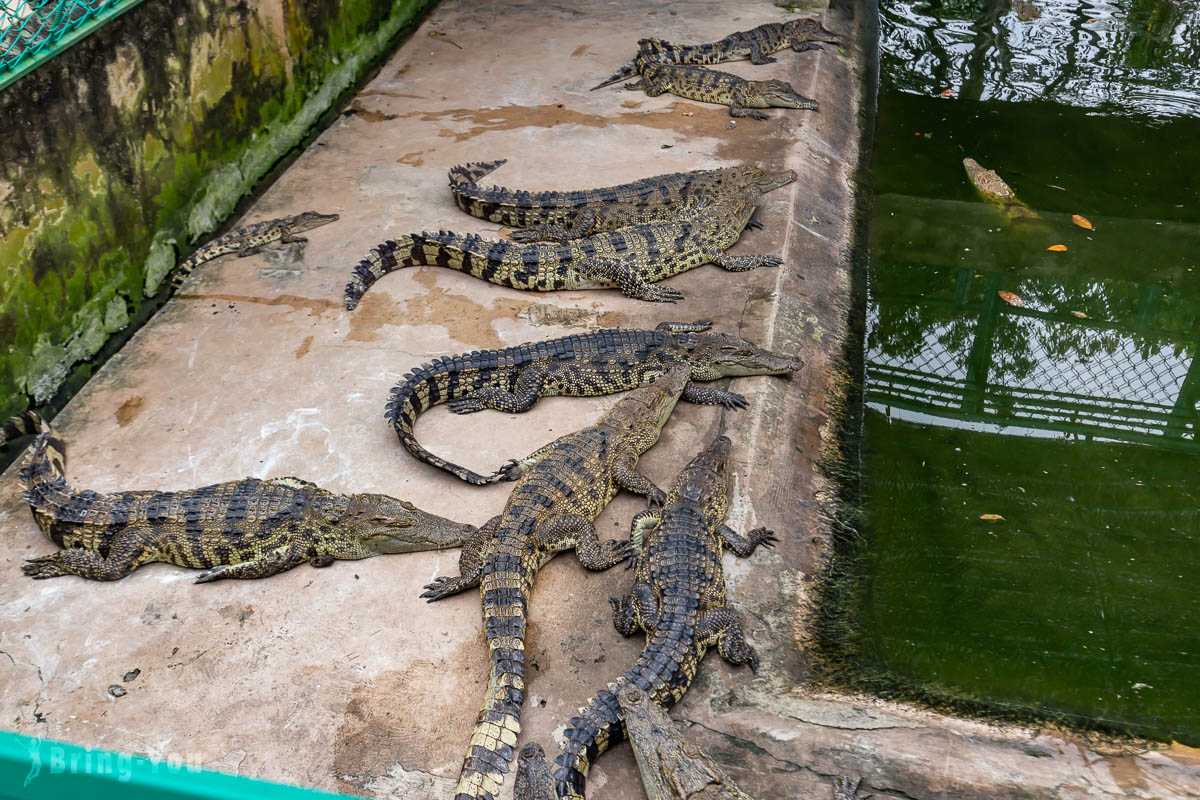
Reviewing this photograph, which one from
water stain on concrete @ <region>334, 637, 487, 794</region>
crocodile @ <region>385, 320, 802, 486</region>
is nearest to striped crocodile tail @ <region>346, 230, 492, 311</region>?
crocodile @ <region>385, 320, 802, 486</region>

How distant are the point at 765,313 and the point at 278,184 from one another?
3650 millimetres

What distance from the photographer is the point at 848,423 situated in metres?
5.50

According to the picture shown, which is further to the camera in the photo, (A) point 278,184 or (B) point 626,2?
(B) point 626,2

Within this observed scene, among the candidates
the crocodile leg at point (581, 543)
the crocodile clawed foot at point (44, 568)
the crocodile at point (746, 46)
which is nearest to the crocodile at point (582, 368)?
the crocodile leg at point (581, 543)

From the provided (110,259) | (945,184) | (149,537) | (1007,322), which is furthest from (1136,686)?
(110,259)

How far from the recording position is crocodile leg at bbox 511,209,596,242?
22.1ft

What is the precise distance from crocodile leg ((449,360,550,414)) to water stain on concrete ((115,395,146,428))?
1553 mm

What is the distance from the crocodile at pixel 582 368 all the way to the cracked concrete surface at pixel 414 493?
0.34ft

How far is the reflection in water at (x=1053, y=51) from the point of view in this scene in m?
9.18

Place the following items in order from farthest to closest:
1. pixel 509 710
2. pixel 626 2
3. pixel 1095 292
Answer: pixel 626 2
pixel 1095 292
pixel 509 710

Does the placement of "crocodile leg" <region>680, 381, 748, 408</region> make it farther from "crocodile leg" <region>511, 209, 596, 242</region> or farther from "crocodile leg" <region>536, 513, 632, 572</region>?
"crocodile leg" <region>511, 209, 596, 242</region>

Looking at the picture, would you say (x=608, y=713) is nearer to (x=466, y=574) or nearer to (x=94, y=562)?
(x=466, y=574)

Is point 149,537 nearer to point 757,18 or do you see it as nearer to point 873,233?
point 873,233

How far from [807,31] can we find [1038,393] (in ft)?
17.8
